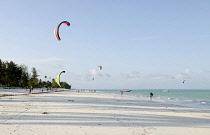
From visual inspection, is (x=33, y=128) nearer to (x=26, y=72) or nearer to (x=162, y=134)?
(x=162, y=134)

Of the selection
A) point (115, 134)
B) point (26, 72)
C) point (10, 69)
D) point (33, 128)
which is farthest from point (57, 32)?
point (26, 72)

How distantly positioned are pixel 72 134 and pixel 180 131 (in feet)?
14.2

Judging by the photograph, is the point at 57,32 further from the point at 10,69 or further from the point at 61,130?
the point at 10,69

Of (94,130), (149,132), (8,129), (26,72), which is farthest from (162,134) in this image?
(26,72)

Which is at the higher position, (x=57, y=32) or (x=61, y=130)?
(x=57, y=32)

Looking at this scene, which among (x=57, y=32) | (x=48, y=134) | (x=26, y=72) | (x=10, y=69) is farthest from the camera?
(x=26, y=72)

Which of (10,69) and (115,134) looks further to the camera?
(10,69)

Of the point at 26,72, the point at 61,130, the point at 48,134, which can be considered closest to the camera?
the point at 48,134

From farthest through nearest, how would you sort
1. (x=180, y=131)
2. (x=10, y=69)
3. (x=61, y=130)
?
(x=10, y=69), (x=180, y=131), (x=61, y=130)

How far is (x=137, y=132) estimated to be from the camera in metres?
7.44

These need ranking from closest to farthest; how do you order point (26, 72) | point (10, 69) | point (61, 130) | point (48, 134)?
1. point (48, 134)
2. point (61, 130)
3. point (10, 69)
4. point (26, 72)

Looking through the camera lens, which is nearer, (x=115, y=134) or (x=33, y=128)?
(x=115, y=134)

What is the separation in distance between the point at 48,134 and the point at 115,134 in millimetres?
2361

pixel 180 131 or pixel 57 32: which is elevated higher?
pixel 57 32
